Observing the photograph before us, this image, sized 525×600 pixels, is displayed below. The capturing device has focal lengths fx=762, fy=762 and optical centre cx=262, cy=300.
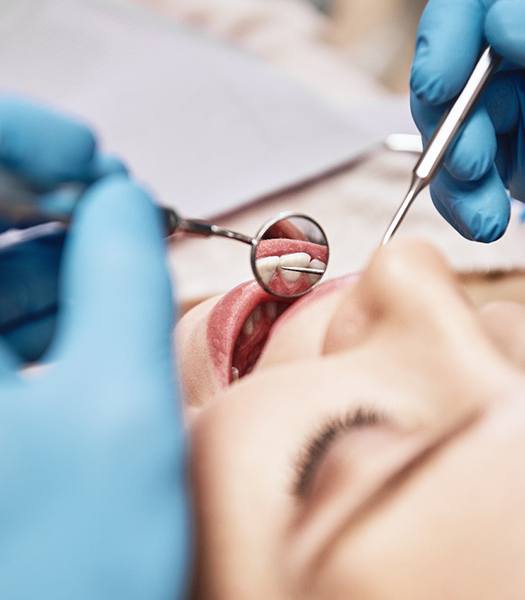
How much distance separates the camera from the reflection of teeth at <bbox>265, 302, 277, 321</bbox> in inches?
34.7

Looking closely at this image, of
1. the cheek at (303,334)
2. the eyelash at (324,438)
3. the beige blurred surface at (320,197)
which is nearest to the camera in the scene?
the eyelash at (324,438)

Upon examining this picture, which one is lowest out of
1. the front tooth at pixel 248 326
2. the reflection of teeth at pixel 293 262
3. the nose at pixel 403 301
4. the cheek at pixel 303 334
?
Result: the front tooth at pixel 248 326

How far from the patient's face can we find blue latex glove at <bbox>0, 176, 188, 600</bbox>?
0.08 metres

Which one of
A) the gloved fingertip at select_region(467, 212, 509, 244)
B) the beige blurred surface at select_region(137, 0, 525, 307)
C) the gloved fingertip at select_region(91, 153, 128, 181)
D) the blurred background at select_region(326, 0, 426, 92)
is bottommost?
the blurred background at select_region(326, 0, 426, 92)

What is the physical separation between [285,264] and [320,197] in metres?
0.69

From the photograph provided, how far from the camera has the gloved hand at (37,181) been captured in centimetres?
70

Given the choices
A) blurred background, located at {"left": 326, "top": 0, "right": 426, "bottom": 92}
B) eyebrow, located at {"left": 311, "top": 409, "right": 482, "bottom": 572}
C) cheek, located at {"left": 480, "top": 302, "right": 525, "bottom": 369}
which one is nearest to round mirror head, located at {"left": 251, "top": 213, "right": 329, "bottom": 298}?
cheek, located at {"left": 480, "top": 302, "right": 525, "bottom": 369}

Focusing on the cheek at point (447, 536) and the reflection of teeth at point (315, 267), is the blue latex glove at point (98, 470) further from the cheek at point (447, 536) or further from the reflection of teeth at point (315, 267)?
the reflection of teeth at point (315, 267)

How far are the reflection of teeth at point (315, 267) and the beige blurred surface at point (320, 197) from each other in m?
0.01

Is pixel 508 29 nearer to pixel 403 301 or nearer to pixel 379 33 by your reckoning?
pixel 403 301

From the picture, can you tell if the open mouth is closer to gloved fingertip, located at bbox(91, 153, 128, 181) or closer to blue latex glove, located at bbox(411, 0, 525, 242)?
gloved fingertip, located at bbox(91, 153, 128, 181)

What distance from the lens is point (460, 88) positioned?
96 cm

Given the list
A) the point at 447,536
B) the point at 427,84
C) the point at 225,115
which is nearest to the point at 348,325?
the point at 447,536

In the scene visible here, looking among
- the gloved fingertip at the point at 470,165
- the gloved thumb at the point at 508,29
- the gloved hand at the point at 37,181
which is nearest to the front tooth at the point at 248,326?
the gloved hand at the point at 37,181
